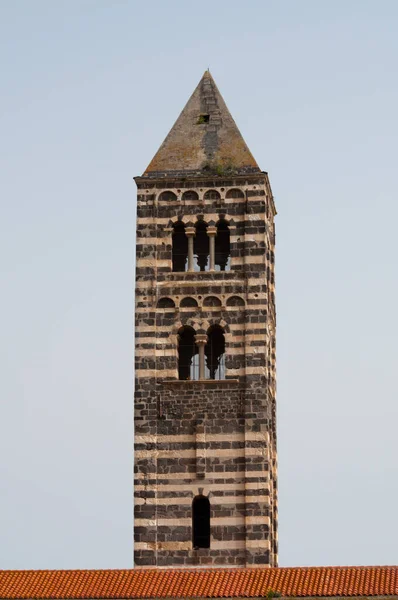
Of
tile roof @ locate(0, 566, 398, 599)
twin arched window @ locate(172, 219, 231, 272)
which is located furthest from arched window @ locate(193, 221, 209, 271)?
tile roof @ locate(0, 566, 398, 599)

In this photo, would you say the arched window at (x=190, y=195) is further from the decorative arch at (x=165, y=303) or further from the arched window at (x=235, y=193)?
the decorative arch at (x=165, y=303)

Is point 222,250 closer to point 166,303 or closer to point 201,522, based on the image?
point 166,303

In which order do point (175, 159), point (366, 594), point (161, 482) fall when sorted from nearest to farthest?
point (366, 594) → point (161, 482) → point (175, 159)

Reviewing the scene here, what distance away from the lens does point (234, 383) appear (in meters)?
43.9

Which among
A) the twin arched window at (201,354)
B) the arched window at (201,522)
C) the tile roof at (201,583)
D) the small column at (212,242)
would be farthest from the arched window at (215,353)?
the tile roof at (201,583)

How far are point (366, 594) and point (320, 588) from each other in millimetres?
1175

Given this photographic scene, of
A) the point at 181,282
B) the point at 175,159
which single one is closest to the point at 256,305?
the point at 181,282

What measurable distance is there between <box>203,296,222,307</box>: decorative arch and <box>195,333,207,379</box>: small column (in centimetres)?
90

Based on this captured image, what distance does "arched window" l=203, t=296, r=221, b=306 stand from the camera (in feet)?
146

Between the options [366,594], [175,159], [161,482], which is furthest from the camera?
[175,159]

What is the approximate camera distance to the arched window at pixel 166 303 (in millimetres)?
44562

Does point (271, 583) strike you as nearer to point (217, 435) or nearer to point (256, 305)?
point (217, 435)

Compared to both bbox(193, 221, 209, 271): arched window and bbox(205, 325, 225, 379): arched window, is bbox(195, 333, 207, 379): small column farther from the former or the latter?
bbox(193, 221, 209, 271): arched window

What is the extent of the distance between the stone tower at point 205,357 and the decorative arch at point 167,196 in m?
0.03
